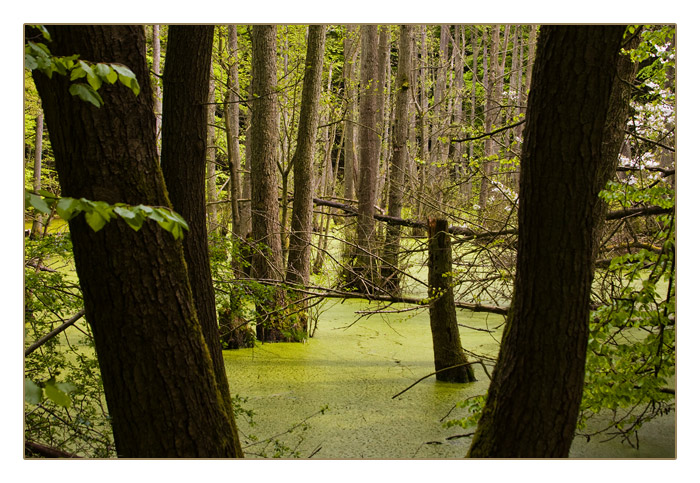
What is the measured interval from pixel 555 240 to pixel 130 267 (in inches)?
49.5

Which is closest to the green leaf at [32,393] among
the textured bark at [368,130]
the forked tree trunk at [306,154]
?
the forked tree trunk at [306,154]

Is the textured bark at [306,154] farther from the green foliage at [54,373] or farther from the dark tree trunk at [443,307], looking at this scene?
the green foliage at [54,373]

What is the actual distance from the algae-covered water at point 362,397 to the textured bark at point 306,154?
714 mm

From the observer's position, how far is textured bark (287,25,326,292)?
5.75 meters

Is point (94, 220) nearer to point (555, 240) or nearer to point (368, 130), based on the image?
point (555, 240)

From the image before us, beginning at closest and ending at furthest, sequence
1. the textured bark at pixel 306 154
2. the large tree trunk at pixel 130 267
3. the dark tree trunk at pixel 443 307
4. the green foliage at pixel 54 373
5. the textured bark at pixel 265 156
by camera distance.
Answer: the large tree trunk at pixel 130 267, the green foliage at pixel 54 373, the dark tree trunk at pixel 443 307, the textured bark at pixel 265 156, the textured bark at pixel 306 154

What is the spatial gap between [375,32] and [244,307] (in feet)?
13.6

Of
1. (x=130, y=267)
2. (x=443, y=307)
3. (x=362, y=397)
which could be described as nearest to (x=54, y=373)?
(x=130, y=267)

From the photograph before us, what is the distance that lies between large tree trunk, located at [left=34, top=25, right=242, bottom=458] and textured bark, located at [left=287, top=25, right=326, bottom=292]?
3647mm

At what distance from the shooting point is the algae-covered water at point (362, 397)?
3.38 metres

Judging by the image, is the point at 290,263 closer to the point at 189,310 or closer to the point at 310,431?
the point at 310,431

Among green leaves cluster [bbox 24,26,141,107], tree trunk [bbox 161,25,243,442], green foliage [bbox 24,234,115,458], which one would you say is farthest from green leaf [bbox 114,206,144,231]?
green foliage [bbox 24,234,115,458]

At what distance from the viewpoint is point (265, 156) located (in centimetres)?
576

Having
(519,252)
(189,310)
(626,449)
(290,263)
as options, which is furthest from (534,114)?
(290,263)
